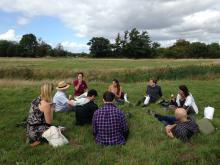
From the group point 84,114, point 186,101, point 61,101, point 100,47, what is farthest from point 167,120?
point 100,47

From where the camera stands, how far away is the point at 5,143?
7.66 meters

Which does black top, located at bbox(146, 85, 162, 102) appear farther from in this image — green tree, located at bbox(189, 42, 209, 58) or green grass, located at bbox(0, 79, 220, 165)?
green tree, located at bbox(189, 42, 209, 58)

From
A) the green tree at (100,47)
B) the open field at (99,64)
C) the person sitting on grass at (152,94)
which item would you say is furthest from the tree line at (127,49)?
the person sitting on grass at (152,94)

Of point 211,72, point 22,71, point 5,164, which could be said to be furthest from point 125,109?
point 22,71

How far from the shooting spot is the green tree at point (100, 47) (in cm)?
8962

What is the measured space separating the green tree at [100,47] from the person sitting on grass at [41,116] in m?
82.4

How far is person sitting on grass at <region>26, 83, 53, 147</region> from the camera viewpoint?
747 centimetres

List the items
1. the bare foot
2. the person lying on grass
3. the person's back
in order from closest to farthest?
the bare foot, the person's back, the person lying on grass

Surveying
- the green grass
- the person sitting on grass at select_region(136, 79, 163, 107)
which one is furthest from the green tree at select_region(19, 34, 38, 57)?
the green grass

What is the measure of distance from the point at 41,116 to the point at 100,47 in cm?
8329

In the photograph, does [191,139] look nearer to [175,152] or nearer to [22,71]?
[175,152]

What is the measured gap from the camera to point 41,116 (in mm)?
7645

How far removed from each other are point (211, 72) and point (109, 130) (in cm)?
2076

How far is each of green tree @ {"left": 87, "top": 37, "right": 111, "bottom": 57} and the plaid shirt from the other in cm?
8262
